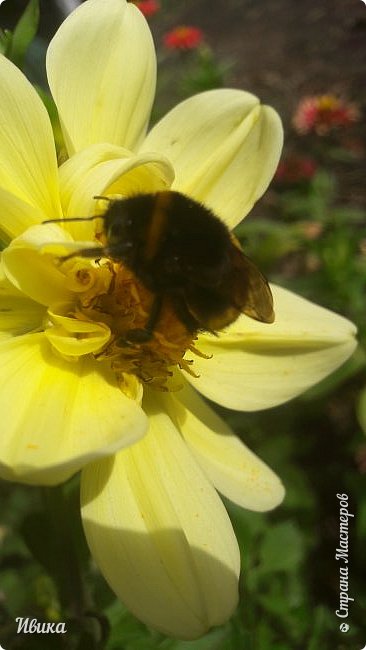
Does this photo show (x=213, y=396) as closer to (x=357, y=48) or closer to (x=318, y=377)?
(x=318, y=377)

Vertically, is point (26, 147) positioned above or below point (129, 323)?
above

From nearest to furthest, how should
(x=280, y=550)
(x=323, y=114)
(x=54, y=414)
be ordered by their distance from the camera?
1. (x=54, y=414)
2. (x=280, y=550)
3. (x=323, y=114)

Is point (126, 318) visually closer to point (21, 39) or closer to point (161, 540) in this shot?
point (161, 540)

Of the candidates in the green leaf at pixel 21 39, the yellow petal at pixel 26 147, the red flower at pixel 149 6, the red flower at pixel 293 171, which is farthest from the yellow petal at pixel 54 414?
the red flower at pixel 293 171

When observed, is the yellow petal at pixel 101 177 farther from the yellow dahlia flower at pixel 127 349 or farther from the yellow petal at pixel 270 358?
the yellow petal at pixel 270 358

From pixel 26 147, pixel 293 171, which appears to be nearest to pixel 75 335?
pixel 26 147

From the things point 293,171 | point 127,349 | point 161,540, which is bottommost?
point 293,171

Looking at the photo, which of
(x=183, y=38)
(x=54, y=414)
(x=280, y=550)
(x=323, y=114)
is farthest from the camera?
(x=323, y=114)
